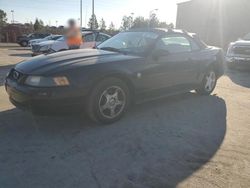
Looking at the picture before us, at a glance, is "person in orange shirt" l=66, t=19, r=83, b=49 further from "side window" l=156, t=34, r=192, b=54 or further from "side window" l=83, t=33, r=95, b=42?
"side window" l=156, t=34, r=192, b=54

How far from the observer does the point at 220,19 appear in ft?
102

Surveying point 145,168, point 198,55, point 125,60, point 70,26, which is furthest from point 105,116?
point 70,26

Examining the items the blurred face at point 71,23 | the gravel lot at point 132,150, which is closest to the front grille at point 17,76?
the gravel lot at point 132,150

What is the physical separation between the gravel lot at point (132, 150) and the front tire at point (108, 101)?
0.17 m

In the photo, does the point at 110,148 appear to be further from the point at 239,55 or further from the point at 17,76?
the point at 239,55

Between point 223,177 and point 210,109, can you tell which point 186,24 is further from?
point 223,177

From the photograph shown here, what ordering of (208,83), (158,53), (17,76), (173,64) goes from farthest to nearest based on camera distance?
(208,83) < (173,64) < (158,53) < (17,76)

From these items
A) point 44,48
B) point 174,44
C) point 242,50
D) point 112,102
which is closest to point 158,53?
point 174,44

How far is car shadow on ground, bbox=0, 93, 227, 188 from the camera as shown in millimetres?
3176

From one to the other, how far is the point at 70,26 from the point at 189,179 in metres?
8.32

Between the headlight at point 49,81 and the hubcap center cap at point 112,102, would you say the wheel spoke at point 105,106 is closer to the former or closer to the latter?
the hubcap center cap at point 112,102

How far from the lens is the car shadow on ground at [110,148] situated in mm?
3176

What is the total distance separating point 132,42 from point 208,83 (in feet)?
7.32

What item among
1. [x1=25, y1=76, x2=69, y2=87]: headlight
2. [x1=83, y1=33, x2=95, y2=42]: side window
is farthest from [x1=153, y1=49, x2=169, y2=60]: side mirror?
[x1=83, y1=33, x2=95, y2=42]: side window
